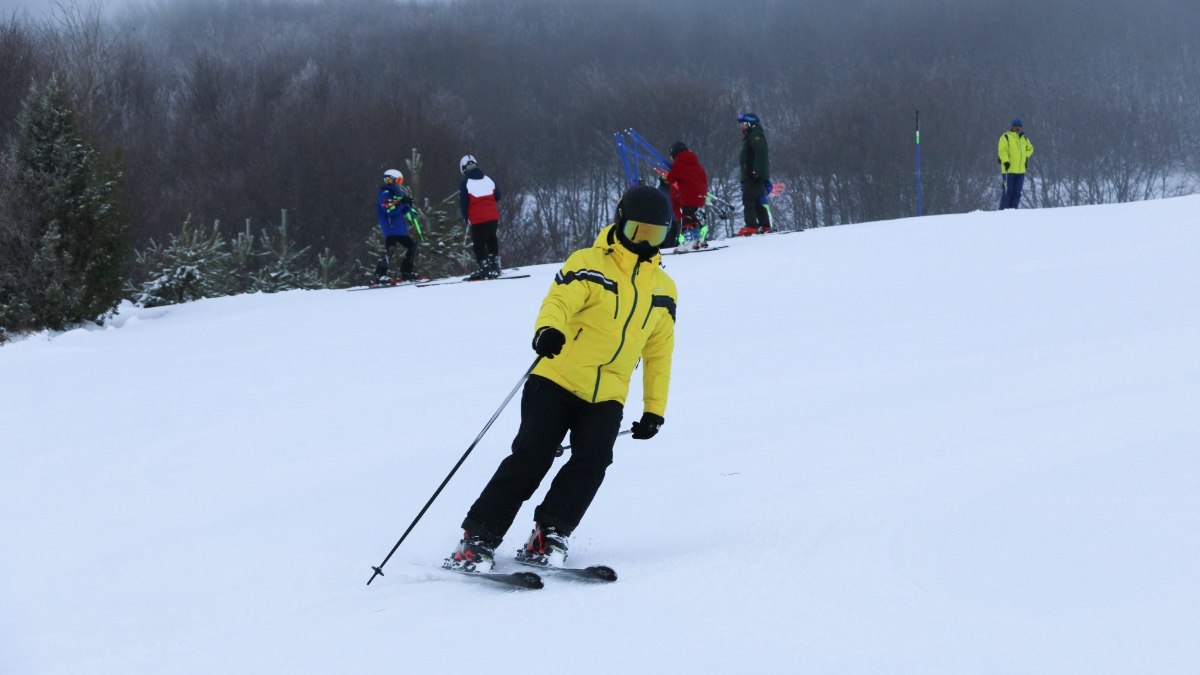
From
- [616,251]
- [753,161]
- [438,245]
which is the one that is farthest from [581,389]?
[438,245]

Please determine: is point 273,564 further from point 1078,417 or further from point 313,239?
point 313,239

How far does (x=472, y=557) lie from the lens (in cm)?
429

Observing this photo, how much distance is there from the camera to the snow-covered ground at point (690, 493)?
3596mm

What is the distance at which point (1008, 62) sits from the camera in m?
74.4

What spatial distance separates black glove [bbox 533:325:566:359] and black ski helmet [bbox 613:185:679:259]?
485 millimetres

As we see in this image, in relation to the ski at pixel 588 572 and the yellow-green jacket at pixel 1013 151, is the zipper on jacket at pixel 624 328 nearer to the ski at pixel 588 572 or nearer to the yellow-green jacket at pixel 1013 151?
the ski at pixel 588 572

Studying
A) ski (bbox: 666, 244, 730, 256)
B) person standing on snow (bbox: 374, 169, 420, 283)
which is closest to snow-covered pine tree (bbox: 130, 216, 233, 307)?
person standing on snow (bbox: 374, 169, 420, 283)

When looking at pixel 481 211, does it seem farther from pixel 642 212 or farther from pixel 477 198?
pixel 642 212

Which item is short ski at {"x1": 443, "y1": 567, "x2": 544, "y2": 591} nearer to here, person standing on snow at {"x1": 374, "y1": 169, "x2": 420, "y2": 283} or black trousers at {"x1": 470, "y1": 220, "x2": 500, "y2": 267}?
black trousers at {"x1": 470, "y1": 220, "x2": 500, "y2": 267}

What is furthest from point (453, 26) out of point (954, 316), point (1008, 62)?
point (954, 316)

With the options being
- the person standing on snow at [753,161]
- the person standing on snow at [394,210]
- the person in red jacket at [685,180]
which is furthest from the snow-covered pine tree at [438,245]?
the person in red jacket at [685,180]

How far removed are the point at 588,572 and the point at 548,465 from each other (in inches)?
17.0

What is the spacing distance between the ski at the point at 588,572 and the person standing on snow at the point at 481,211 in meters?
9.52

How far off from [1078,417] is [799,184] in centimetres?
5545
